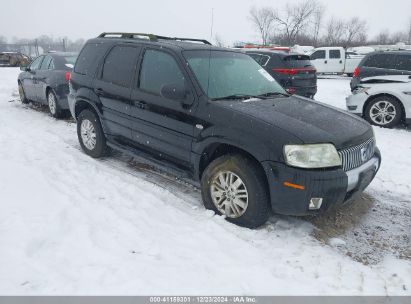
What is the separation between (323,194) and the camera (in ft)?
10.9

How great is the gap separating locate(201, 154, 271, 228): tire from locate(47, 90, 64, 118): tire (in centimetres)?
566

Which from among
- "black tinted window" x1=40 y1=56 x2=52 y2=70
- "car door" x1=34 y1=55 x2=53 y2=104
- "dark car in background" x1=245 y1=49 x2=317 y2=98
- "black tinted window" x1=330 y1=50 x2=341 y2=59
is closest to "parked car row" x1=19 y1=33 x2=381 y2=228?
"car door" x1=34 y1=55 x2=53 y2=104

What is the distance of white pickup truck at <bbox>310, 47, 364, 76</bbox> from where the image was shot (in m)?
22.8

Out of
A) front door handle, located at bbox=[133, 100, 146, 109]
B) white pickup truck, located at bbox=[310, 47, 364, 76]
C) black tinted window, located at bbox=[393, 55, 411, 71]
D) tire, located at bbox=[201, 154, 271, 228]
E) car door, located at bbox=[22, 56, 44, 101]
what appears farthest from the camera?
white pickup truck, located at bbox=[310, 47, 364, 76]

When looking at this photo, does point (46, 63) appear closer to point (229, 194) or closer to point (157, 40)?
point (157, 40)

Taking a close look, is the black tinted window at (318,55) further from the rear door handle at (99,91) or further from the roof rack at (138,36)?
the rear door handle at (99,91)

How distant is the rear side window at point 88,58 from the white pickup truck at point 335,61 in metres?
19.5

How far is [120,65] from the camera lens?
497 cm

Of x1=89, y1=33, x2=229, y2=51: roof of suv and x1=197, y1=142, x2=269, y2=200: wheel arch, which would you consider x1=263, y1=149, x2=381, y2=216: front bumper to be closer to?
x1=197, y1=142, x2=269, y2=200: wheel arch

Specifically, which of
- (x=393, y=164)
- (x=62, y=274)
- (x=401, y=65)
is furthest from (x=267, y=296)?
(x=401, y=65)

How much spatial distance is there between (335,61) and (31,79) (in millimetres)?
19077

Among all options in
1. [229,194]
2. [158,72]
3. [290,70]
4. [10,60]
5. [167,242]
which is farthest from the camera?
[10,60]

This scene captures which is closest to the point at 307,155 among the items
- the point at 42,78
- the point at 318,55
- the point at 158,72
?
the point at 158,72

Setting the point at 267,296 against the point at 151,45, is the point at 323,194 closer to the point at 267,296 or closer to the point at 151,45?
the point at 267,296
